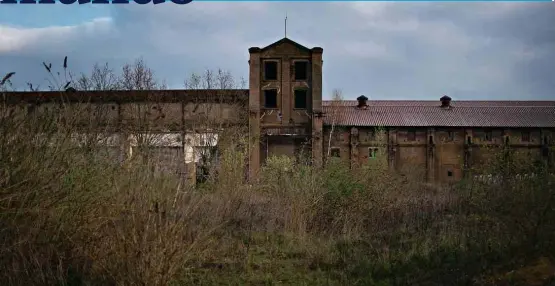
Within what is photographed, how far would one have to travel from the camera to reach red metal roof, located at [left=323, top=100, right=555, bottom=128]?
42969mm

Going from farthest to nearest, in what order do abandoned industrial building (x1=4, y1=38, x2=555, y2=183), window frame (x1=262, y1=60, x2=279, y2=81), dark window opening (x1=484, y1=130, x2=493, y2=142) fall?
A: 1. dark window opening (x1=484, y1=130, x2=493, y2=142)
2. window frame (x1=262, y1=60, x2=279, y2=81)
3. abandoned industrial building (x1=4, y1=38, x2=555, y2=183)

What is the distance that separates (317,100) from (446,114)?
11.6 meters

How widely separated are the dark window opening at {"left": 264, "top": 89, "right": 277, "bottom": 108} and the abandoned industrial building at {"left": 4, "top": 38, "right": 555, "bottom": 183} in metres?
0.07

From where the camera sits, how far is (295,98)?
40375 mm

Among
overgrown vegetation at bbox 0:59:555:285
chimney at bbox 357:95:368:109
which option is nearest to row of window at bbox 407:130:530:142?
chimney at bbox 357:95:368:109

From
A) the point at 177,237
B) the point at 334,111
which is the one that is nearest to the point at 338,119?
the point at 334,111

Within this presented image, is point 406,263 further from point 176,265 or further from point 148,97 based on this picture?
point 148,97

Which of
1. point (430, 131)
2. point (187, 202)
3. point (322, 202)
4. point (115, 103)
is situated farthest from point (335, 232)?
point (430, 131)

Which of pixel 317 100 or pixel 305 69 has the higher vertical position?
pixel 305 69

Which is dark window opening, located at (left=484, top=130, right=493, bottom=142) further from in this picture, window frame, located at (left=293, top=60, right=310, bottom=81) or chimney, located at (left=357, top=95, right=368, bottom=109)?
window frame, located at (left=293, top=60, right=310, bottom=81)

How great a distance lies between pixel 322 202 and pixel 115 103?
91.0 feet

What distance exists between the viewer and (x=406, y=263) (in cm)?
893

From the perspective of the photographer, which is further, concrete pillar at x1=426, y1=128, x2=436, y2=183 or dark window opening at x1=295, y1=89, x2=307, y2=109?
concrete pillar at x1=426, y1=128, x2=436, y2=183

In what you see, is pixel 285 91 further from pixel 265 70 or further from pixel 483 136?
pixel 483 136
